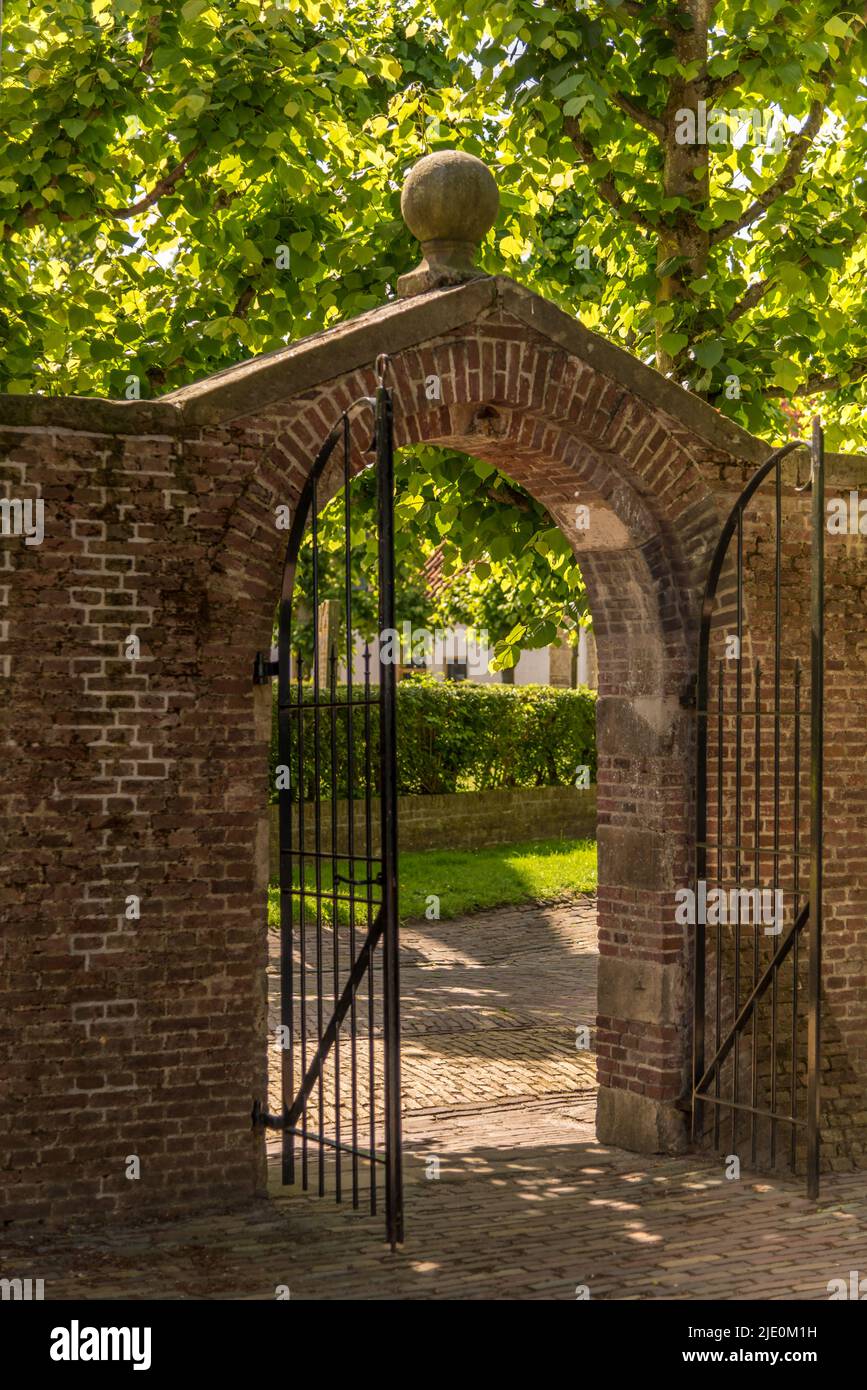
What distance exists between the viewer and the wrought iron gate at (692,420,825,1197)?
26.1 feet

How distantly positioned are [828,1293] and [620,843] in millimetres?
2893

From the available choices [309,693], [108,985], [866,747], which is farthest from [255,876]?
[309,693]

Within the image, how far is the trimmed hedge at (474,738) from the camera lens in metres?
19.6

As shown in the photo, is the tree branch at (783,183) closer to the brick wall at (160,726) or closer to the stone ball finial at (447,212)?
the stone ball finial at (447,212)

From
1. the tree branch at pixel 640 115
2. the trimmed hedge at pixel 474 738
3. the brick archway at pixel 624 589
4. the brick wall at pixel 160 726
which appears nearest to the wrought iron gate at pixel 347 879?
the brick wall at pixel 160 726

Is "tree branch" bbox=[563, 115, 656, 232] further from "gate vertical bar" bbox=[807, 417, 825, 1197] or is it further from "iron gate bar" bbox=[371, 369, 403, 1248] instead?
"iron gate bar" bbox=[371, 369, 403, 1248]

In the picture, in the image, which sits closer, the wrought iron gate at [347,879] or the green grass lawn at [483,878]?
the wrought iron gate at [347,879]

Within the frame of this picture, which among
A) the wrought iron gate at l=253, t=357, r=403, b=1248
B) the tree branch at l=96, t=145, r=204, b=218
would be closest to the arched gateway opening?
the wrought iron gate at l=253, t=357, r=403, b=1248

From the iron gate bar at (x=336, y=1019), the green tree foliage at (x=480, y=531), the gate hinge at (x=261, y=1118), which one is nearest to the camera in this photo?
the iron gate bar at (x=336, y=1019)

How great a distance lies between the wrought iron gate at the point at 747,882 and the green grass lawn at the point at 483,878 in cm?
800

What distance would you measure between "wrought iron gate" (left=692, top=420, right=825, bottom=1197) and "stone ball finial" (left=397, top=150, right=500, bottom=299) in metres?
1.81

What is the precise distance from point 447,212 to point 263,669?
2.43m

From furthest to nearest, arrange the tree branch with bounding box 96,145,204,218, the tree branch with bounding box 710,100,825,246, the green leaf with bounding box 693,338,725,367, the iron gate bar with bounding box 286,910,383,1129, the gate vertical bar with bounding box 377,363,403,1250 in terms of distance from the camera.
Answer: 1. the tree branch with bounding box 96,145,204,218
2. the tree branch with bounding box 710,100,825,246
3. the green leaf with bounding box 693,338,725,367
4. the iron gate bar with bounding box 286,910,383,1129
5. the gate vertical bar with bounding box 377,363,403,1250

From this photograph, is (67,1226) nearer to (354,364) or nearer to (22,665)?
(22,665)
